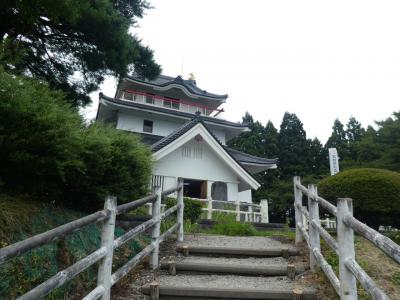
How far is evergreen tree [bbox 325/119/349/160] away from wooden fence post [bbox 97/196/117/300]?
36.0 m

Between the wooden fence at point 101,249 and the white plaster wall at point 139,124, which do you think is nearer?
the wooden fence at point 101,249

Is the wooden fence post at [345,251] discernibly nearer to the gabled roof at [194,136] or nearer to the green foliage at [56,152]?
the green foliage at [56,152]

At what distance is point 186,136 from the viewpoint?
15188 millimetres

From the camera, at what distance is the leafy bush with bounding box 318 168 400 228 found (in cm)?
852

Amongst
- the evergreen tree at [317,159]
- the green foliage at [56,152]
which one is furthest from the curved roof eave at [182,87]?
the green foliage at [56,152]

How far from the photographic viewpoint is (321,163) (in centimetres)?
3725

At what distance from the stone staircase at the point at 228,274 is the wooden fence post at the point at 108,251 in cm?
71

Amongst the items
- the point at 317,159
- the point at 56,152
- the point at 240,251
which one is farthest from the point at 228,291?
the point at 317,159

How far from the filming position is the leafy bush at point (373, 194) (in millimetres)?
8516

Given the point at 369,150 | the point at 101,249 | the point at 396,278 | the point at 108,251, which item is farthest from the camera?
the point at 369,150

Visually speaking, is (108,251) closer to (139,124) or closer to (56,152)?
(56,152)

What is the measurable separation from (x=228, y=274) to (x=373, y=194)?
5.49 m

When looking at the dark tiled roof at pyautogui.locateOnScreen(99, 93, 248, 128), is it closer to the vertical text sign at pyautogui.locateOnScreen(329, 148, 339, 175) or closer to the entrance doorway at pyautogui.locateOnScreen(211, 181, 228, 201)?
the entrance doorway at pyautogui.locateOnScreen(211, 181, 228, 201)

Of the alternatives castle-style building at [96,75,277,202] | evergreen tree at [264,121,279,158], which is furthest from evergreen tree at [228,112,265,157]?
castle-style building at [96,75,277,202]
